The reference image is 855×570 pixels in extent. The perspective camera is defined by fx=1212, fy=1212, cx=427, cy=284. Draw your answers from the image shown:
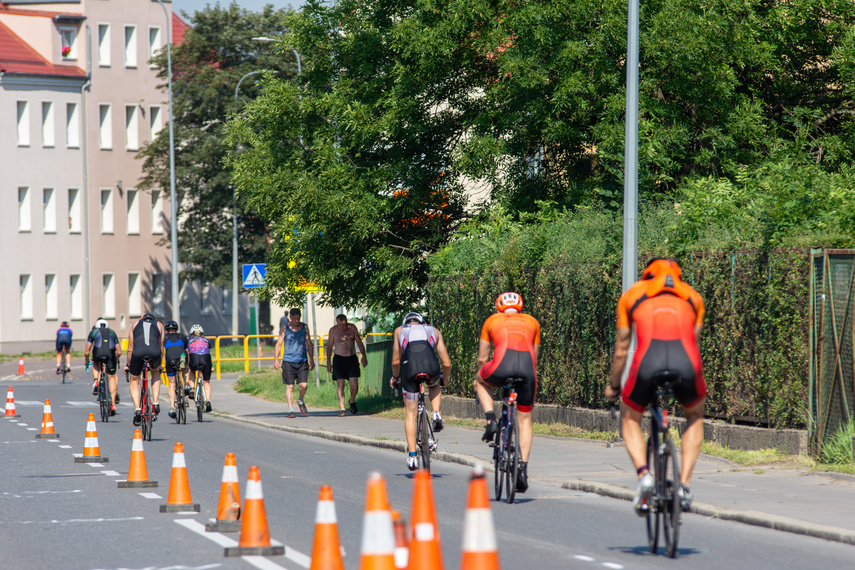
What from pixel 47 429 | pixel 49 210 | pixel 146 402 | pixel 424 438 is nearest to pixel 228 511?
pixel 424 438

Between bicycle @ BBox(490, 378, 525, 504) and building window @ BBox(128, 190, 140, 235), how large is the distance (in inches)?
2228

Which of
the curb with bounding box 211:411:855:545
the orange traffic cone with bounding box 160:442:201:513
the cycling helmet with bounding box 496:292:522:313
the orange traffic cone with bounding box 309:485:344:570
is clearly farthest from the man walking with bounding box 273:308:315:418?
the orange traffic cone with bounding box 309:485:344:570

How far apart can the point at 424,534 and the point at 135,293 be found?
202 feet

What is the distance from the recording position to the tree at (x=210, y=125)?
5709 cm

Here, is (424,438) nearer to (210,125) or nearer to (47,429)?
(47,429)

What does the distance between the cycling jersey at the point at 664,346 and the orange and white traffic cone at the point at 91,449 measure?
8678mm

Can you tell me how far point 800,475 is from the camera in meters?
11.7

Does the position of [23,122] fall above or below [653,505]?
above

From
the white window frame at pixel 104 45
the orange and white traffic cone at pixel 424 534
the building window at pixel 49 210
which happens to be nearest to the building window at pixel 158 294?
the building window at pixel 49 210

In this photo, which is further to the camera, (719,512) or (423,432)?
(423,432)

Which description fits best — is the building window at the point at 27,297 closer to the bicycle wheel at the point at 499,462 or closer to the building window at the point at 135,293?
the building window at the point at 135,293

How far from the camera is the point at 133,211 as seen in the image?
213 feet

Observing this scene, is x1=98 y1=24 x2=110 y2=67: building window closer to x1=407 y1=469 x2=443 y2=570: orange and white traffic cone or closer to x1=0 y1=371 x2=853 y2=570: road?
x1=0 y1=371 x2=853 y2=570: road

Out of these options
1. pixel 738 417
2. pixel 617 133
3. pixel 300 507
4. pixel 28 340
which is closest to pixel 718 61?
pixel 617 133
